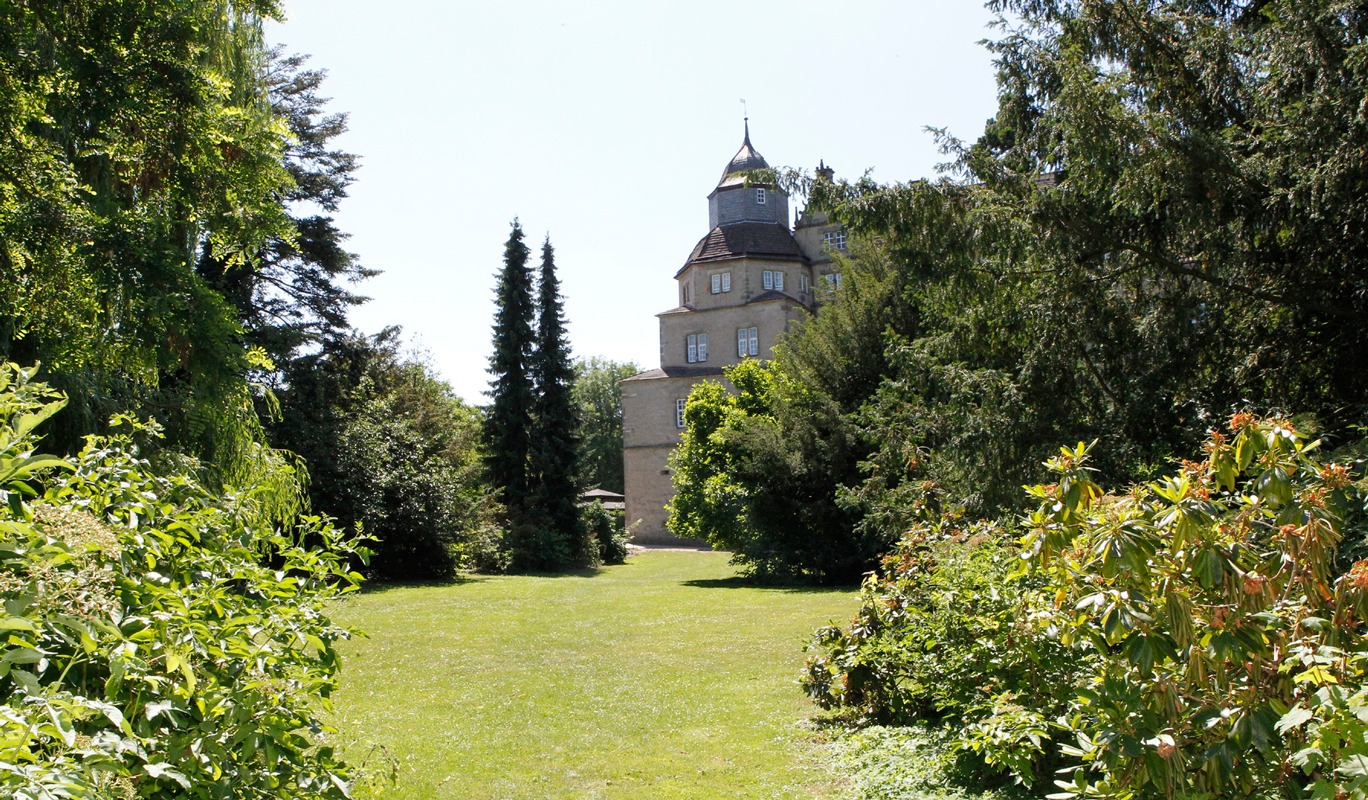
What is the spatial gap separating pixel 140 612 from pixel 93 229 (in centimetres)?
578

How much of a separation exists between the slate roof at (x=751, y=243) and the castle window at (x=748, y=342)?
3.98 m

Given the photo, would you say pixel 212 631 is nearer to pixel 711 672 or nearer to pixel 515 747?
pixel 515 747

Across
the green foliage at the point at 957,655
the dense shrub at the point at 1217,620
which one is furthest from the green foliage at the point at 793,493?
the dense shrub at the point at 1217,620

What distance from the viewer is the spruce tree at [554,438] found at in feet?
113

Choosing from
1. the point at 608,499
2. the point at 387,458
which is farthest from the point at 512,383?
the point at 608,499

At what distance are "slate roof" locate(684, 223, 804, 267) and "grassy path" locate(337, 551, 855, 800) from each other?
3276cm

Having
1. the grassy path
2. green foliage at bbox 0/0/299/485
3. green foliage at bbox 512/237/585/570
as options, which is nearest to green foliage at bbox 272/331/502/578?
green foliage at bbox 512/237/585/570

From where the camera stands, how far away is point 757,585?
25438 millimetres

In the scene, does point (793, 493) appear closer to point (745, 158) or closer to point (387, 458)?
point (387, 458)

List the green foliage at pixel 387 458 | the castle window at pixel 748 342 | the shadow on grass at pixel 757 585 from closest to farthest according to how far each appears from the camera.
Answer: the shadow on grass at pixel 757 585 → the green foliage at pixel 387 458 → the castle window at pixel 748 342

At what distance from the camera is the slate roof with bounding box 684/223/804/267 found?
5031 centimetres

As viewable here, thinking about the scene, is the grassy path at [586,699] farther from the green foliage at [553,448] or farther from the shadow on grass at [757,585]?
the green foliage at [553,448]

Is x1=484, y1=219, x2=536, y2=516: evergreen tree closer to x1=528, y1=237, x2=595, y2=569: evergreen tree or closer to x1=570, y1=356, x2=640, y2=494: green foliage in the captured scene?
x1=528, y1=237, x2=595, y2=569: evergreen tree

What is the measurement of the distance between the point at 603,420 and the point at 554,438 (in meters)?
53.1
